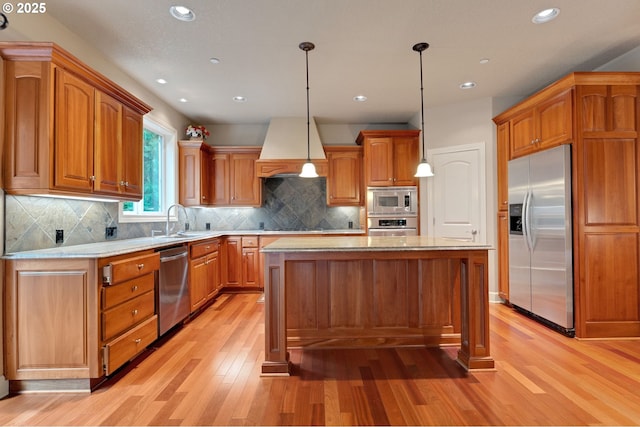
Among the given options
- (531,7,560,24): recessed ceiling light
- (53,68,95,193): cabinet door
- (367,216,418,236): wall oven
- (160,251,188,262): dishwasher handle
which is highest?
(531,7,560,24): recessed ceiling light

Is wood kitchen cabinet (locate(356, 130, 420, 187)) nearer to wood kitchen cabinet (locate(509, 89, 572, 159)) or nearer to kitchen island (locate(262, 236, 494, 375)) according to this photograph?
wood kitchen cabinet (locate(509, 89, 572, 159))

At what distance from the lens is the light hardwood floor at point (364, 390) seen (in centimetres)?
183

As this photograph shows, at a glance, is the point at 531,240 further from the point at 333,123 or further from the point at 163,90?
the point at 163,90

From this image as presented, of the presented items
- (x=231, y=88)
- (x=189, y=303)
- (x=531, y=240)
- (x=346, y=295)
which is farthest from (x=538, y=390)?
(x=231, y=88)

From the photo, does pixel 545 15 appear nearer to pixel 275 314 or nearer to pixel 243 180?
pixel 275 314

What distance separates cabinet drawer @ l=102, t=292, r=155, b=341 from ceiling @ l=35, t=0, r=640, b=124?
2.17 metres

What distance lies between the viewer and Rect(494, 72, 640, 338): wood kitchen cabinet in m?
2.95

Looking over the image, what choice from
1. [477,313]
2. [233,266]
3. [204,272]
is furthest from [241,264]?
[477,313]

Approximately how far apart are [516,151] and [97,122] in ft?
13.7

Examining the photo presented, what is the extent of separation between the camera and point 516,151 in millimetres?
3791

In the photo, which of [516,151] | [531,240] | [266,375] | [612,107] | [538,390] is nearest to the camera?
[538,390]

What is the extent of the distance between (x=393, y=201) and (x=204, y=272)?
2.81 m

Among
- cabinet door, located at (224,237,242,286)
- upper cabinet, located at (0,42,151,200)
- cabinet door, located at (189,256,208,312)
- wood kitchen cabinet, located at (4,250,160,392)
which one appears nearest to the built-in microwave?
cabinet door, located at (224,237,242,286)

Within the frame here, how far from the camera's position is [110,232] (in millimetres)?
3211
